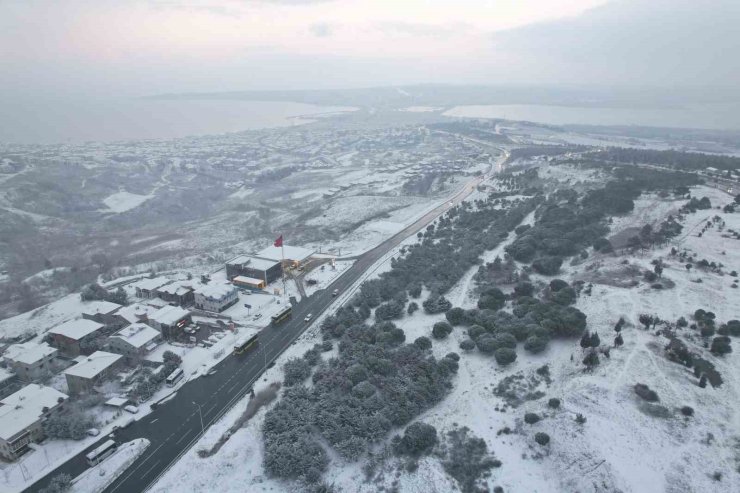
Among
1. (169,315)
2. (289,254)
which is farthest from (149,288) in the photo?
(289,254)

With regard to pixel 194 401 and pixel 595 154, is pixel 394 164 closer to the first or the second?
pixel 595 154

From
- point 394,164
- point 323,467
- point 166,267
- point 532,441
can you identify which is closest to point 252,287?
point 166,267

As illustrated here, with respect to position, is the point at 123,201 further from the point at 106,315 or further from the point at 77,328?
the point at 77,328

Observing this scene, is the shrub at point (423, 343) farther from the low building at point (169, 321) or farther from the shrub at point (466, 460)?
the low building at point (169, 321)

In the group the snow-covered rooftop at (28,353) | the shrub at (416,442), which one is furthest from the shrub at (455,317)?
the snow-covered rooftop at (28,353)

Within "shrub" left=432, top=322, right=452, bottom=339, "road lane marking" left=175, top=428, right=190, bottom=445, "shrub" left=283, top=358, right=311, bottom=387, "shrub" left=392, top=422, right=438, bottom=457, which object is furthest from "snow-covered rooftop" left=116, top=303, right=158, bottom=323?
"shrub" left=392, top=422, right=438, bottom=457
